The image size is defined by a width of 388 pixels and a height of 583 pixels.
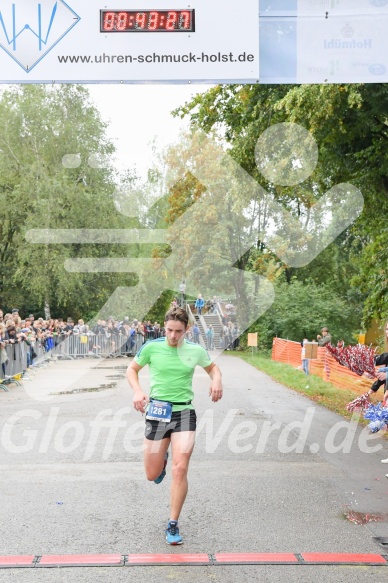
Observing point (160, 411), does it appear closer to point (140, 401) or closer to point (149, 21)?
point (140, 401)

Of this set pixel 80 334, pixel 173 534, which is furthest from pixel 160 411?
pixel 80 334

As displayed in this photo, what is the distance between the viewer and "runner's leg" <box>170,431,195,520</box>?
6.19 metres

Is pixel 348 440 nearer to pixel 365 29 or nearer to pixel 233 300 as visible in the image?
pixel 365 29

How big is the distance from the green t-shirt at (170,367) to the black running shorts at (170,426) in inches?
2.4

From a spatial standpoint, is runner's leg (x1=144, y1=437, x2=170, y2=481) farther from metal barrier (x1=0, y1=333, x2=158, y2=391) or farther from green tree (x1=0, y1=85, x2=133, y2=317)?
green tree (x1=0, y1=85, x2=133, y2=317)

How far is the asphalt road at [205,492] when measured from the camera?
586cm

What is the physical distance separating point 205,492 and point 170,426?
1849 millimetres

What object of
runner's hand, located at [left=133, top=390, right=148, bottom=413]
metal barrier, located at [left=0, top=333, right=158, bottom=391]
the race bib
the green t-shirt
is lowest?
metal barrier, located at [left=0, top=333, right=158, bottom=391]

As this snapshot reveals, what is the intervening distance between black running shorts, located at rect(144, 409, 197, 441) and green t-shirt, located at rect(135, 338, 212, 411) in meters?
0.06

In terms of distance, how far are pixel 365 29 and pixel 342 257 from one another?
3592 centimetres

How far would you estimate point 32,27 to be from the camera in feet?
30.0

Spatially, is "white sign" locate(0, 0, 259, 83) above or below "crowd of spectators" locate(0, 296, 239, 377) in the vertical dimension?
above

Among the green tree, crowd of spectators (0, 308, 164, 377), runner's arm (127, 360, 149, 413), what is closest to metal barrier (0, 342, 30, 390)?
crowd of spectators (0, 308, 164, 377)

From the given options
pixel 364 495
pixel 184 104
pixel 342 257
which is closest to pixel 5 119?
pixel 342 257
